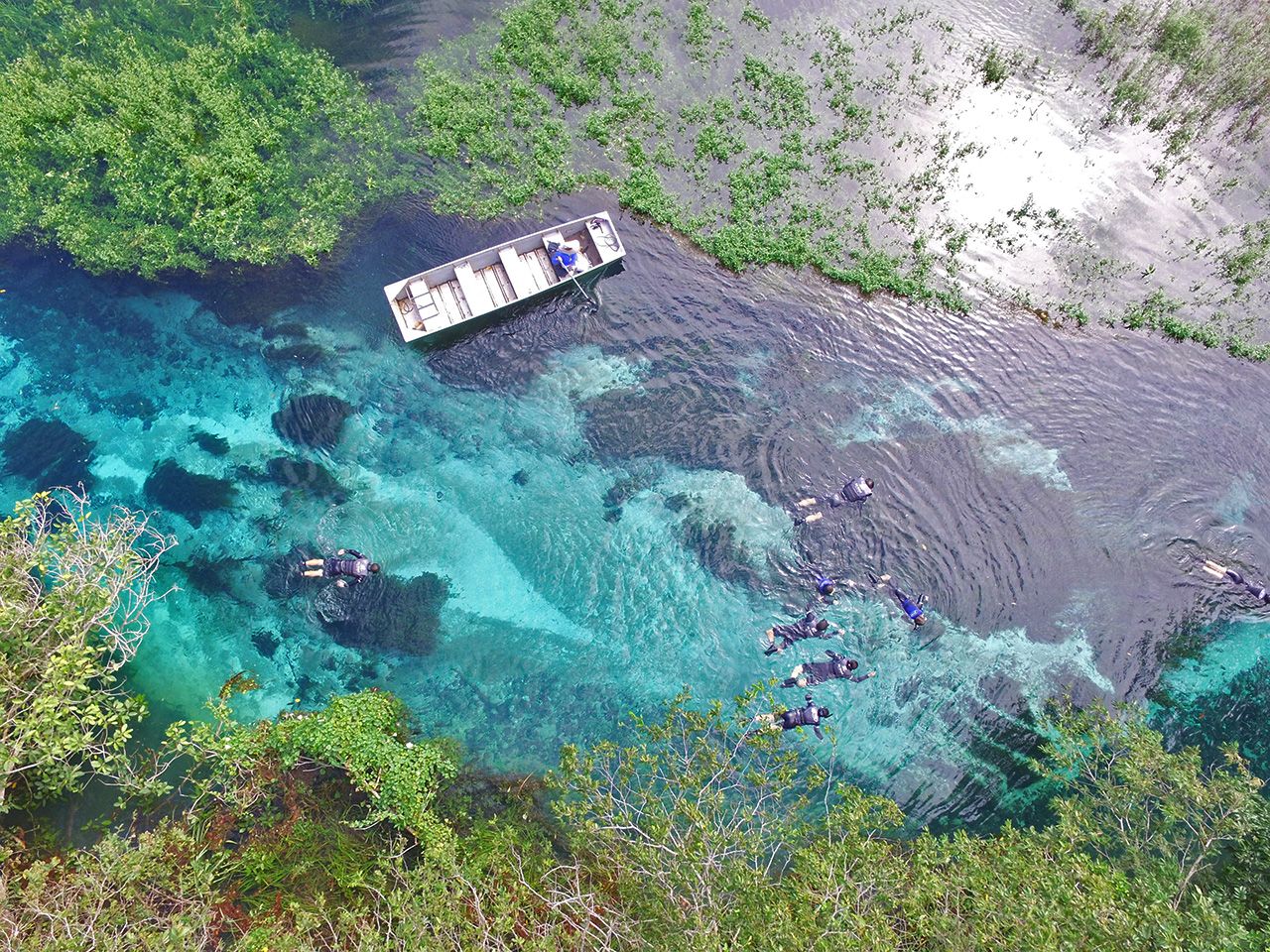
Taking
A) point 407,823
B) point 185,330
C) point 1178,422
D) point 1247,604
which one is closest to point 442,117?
point 185,330

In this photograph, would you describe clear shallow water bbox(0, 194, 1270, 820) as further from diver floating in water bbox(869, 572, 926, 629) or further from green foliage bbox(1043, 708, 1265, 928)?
green foliage bbox(1043, 708, 1265, 928)

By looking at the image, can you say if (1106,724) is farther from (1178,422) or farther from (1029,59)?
(1029,59)

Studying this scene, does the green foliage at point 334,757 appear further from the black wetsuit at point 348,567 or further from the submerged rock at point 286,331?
the submerged rock at point 286,331

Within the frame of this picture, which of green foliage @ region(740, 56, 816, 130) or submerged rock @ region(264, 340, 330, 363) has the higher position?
green foliage @ region(740, 56, 816, 130)

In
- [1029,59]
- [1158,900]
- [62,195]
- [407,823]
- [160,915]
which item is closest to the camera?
[1158,900]

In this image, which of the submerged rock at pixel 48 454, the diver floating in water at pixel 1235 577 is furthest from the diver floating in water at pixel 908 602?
the submerged rock at pixel 48 454

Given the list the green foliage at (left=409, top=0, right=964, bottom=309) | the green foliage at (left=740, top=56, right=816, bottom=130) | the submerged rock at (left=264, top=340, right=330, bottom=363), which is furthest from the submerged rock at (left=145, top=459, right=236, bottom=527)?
the green foliage at (left=740, top=56, right=816, bottom=130)
